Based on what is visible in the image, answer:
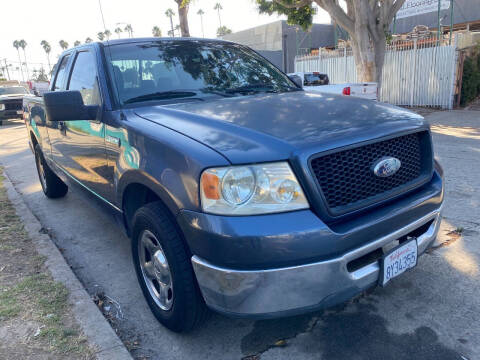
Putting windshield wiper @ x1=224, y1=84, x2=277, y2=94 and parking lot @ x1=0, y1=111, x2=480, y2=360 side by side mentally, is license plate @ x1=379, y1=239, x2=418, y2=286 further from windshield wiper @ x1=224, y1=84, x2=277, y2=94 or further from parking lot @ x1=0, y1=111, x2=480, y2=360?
windshield wiper @ x1=224, y1=84, x2=277, y2=94

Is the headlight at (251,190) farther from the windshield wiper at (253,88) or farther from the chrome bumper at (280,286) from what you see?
the windshield wiper at (253,88)

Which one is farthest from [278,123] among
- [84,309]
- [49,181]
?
[49,181]

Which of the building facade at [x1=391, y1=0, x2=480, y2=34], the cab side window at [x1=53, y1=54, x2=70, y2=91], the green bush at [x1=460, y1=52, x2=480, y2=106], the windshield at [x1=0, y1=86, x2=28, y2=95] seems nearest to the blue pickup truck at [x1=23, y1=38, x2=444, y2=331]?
the cab side window at [x1=53, y1=54, x2=70, y2=91]

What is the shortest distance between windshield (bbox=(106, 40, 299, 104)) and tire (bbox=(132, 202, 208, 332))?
104 centimetres

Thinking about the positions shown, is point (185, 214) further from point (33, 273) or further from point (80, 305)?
point (33, 273)

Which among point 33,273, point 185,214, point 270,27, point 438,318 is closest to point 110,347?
point 185,214

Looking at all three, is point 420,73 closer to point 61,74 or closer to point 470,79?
point 470,79

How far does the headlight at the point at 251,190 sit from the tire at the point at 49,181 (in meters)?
4.09

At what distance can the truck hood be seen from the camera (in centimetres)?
199

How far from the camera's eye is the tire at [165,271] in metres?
2.17

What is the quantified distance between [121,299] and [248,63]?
7.41 feet

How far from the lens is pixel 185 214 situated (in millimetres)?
2018

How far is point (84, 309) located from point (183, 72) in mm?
1904

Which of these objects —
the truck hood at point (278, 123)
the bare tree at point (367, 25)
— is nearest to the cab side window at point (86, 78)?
the truck hood at point (278, 123)
